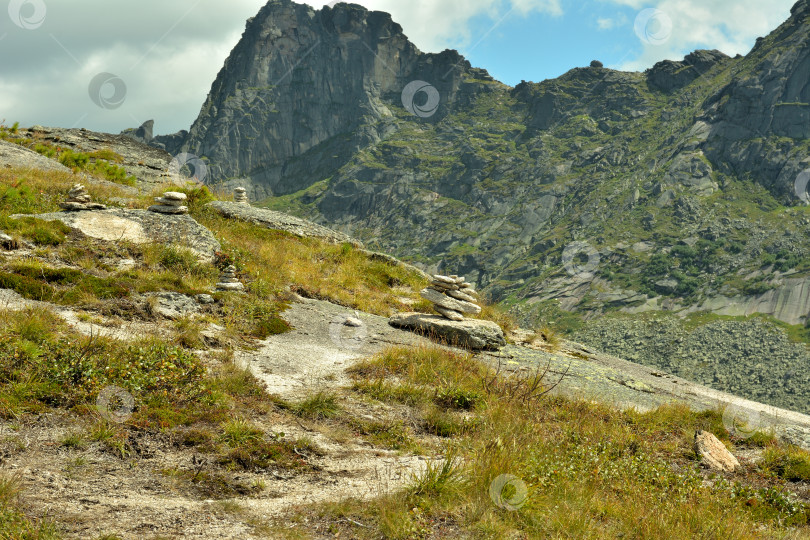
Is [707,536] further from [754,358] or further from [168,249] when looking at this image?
[754,358]

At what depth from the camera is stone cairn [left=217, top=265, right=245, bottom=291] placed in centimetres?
1335

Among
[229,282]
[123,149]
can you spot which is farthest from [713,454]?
[123,149]

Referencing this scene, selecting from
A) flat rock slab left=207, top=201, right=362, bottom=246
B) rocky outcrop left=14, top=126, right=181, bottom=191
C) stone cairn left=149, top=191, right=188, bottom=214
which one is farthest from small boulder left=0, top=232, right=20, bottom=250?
rocky outcrop left=14, top=126, right=181, bottom=191

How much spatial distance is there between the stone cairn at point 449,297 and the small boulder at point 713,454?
709cm

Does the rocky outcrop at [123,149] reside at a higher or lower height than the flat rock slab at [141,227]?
higher

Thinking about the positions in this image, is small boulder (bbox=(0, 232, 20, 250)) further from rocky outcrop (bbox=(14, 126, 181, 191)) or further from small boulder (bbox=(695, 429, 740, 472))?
small boulder (bbox=(695, 429, 740, 472))

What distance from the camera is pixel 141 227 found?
14.8m

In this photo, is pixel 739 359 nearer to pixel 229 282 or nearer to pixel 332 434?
pixel 229 282

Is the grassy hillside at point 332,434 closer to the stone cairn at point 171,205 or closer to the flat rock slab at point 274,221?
the stone cairn at point 171,205

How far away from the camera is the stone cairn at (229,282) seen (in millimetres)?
13352

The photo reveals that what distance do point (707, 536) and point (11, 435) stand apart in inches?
299

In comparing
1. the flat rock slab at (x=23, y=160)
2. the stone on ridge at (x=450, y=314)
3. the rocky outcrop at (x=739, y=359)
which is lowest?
the rocky outcrop at (x=739, y=359)

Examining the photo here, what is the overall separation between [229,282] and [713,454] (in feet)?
36.5

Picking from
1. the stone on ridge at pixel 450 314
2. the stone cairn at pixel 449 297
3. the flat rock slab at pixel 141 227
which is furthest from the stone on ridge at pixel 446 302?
the flat rock slab at pixel 141 227
